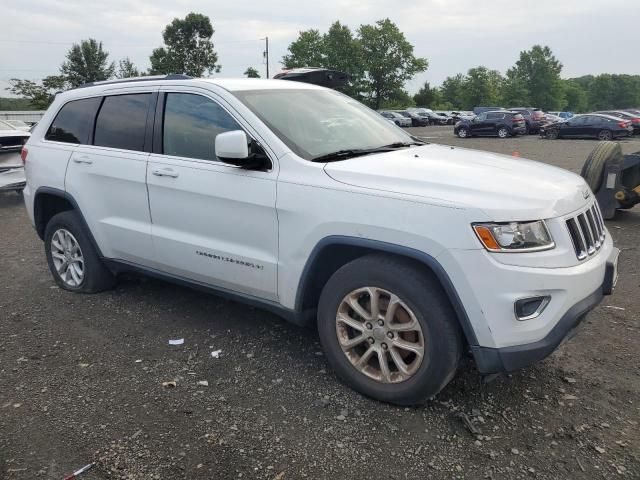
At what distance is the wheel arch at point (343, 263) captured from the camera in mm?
2686

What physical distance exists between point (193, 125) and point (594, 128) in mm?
27490

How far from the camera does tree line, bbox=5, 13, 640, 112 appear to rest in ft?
157

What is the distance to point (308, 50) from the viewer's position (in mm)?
68688

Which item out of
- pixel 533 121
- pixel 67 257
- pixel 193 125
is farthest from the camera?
pixel 533 121

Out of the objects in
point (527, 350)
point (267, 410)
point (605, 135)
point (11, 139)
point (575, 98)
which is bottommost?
point (575, 98)

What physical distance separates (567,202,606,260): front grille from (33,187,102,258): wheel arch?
3.61 m

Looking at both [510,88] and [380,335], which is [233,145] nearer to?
[380,335]

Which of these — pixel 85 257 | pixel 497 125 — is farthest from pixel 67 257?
pixel 497 125

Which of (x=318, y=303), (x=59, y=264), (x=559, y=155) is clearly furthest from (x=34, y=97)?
(x=318, y=303)

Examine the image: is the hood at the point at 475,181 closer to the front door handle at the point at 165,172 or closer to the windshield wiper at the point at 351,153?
the windshield wiper at the point at 351,153

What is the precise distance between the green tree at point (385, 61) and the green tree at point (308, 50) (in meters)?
5.55

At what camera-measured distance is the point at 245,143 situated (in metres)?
3.20

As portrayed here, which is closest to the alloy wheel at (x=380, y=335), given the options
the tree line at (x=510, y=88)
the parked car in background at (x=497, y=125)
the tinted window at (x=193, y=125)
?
the tinted window at (x=193, y=125)

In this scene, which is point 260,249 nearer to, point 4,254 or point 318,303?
point 318,303
